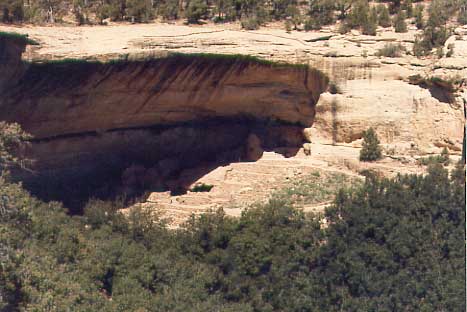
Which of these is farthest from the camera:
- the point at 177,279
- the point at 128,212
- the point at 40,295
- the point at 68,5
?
the point at 68,5

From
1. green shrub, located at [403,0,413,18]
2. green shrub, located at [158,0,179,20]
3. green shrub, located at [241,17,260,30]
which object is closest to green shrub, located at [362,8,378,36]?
green shrub, located at [403,0,413,18]

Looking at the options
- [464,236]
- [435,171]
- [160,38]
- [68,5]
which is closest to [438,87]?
[435,171]

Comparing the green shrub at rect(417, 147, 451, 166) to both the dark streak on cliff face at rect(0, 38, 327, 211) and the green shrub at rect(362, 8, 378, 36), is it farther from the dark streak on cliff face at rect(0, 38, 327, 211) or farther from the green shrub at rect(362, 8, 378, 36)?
the green shrub at rect(362, 8, 378, 36)

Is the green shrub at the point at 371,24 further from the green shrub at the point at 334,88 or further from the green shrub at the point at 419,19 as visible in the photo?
the green shrub at the point at 334,88

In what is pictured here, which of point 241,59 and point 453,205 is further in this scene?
point 241,59

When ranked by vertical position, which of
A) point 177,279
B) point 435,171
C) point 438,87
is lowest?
point 177,279

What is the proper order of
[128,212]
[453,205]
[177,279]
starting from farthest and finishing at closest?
[128,212]
[453,205]
[177,279]

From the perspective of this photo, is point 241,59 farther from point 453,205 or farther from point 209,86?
point 453,205

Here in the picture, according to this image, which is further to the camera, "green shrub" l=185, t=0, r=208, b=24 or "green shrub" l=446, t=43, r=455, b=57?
"green shrub" l=185, t=0, r=208, b=24
